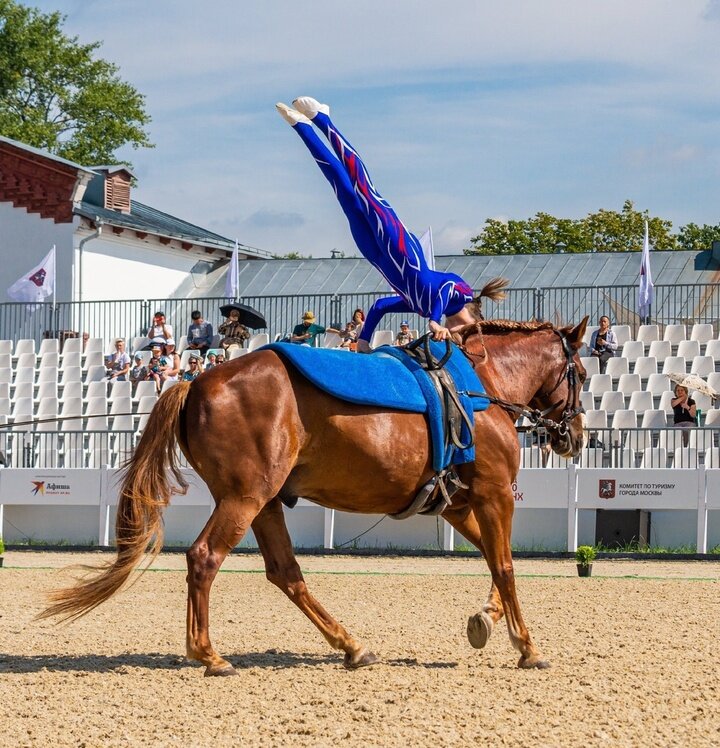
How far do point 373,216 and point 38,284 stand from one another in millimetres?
22330

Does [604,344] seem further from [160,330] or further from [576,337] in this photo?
[576,337]

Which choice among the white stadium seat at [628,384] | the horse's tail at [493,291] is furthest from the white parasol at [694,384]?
the horse's tail at [493,291]

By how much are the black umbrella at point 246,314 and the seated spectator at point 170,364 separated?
1.30 m

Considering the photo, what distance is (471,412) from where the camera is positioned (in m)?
8.27

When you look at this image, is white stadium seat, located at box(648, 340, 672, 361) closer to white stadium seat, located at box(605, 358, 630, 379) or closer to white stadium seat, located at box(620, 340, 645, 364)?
white stadium seat, located at box(620, 340, 645, 364)

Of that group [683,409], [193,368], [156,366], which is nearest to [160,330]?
[156,366]

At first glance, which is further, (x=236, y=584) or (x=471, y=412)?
(x=236, y=584)

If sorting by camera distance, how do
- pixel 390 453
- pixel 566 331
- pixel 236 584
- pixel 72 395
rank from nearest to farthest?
pixel 390 453, pixel 566 331, pixel 236 584, pixel 72 395

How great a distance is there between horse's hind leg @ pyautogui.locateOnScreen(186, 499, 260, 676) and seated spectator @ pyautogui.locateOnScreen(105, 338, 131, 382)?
17.6m

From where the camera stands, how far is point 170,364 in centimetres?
2405

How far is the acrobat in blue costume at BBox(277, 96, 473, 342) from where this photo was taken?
8430 mm

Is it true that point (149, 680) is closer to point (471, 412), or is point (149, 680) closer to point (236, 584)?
point (471, 412)

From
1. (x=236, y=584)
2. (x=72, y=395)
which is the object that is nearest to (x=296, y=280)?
(x=72, y=395)

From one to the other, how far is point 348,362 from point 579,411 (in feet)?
7.17
